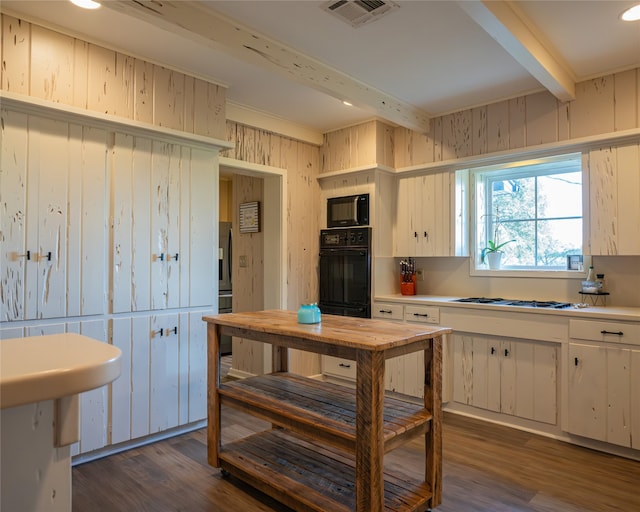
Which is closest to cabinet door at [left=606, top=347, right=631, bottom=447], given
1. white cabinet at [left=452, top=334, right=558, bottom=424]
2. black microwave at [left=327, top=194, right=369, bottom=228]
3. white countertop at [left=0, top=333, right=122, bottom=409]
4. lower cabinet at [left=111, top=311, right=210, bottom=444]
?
white cabinet at [left=452, top=334, right=558, bottom=424]

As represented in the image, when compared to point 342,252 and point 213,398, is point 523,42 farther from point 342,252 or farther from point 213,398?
point 213,398

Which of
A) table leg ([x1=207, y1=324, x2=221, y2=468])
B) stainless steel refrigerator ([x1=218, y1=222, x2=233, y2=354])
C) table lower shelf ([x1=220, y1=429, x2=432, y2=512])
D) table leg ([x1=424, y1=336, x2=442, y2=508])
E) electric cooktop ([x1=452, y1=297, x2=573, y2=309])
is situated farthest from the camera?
stainless steel refrigerator ([x1=218, y1=222, x2=233, y2=354])

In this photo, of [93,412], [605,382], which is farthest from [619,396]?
[93,412]

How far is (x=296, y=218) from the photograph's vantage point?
A: 169 inches

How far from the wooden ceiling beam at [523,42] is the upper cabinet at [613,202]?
1.76ft

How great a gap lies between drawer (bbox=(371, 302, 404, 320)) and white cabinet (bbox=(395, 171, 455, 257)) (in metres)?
0.56

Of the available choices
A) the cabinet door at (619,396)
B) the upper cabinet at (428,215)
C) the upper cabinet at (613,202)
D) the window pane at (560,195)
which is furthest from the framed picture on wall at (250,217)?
the cabinet door at (619,396)

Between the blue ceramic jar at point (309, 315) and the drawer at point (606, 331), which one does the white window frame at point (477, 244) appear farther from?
the blue ceramic jar at point (309, 315)

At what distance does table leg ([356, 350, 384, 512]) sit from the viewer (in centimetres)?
177

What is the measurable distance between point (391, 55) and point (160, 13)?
1.45m

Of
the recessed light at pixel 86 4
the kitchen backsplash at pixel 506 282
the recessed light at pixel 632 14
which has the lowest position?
the kitchen backsplash at pixel 506 282

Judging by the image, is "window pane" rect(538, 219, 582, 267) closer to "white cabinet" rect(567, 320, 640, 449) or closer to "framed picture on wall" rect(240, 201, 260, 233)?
A: "white cabinet" rect(567, 320, 640, 449)

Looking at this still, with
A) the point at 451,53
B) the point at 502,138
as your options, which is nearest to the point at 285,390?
the point at 451,53

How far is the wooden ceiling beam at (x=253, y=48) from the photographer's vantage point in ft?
6.97
